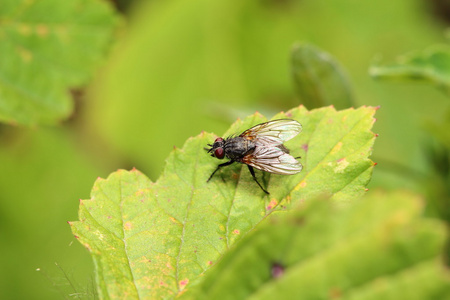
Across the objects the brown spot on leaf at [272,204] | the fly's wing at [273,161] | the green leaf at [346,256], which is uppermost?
the fly's wing at [273,161]

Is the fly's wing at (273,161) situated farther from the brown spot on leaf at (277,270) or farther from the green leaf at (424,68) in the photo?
the brown spot on leaf at (277,270)

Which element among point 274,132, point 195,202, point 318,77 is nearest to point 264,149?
point 274,132

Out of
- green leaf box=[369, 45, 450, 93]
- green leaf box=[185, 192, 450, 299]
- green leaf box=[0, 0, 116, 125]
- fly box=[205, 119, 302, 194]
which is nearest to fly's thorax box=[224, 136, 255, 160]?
fly box=[205, 119, 302, 194]

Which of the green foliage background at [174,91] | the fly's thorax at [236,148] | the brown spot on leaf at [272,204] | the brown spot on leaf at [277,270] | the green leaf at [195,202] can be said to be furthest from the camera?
the green foliage background at [174,91]

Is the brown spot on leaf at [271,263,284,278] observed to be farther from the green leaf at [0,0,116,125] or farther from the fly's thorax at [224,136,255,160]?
the green leaf at [0,0,116,125]

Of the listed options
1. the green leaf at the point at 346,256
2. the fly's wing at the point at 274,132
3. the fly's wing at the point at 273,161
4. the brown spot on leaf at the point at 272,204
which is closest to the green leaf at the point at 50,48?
the fly's wing at the point at 274,132

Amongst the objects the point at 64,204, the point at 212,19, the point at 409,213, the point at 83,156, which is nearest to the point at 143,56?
the point at 212,19

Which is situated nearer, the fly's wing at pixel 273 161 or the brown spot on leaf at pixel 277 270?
the brown spot on leaf at pixel 277 270

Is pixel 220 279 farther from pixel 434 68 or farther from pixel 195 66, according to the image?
pixel 195 66
